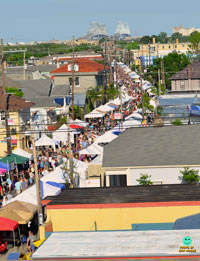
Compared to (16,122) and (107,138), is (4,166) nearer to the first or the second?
(107,138)

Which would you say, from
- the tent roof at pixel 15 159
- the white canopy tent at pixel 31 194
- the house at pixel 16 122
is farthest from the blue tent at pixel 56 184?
the house at pixel 16 122

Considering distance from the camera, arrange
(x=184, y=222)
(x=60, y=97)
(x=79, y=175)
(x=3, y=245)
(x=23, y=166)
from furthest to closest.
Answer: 1. (x=60, y=97)
2. (x=23, y=166)
3. (x=79, y=175)
4. (x=3, y=245)
5. (x=184, y=222)

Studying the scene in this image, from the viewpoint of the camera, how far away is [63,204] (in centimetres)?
2275

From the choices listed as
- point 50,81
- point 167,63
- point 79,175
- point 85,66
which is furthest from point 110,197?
point 167,63

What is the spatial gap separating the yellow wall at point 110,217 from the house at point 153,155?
7850mm

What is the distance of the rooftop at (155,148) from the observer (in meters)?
30.6

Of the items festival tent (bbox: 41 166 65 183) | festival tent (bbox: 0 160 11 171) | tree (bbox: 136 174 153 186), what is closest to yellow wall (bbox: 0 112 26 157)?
festival tent (bbox: 0 160 11 171)

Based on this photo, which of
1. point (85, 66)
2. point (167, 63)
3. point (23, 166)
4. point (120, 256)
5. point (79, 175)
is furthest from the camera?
point (167, 63)

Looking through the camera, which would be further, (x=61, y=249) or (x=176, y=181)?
(x=176, y=181)

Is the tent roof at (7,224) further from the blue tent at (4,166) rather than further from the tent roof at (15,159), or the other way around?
the tent roof at (15,159)

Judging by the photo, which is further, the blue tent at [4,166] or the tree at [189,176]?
the blue tent at [4,166]

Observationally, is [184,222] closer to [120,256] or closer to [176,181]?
[120,256]

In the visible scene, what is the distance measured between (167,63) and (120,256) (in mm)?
93334

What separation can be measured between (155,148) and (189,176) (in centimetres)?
366
